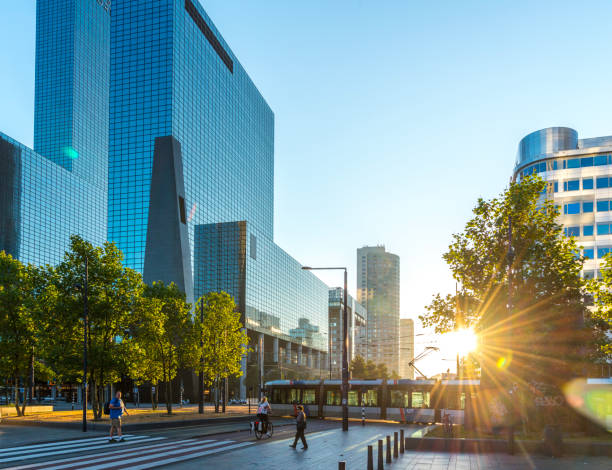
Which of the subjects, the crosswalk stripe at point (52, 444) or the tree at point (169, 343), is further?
the tree at point (169, 343)

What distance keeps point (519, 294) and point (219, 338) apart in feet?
93.1

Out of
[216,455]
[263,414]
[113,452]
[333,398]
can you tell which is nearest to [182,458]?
[216,455]

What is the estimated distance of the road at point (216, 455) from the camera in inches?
630

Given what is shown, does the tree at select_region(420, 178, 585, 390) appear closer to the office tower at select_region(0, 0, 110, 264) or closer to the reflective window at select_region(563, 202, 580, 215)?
the reflective window at select_region(563, 202, 580, 215)

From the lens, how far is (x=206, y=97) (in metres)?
121

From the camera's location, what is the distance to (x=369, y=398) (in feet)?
134

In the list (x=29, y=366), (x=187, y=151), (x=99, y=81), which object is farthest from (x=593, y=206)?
(x=99, y=81)

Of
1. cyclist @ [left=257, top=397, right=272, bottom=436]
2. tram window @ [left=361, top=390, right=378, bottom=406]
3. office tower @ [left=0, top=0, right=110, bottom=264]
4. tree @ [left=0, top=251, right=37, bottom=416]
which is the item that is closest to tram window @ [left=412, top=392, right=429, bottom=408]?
tram window @ [left=361, top=390, right=378, bottom=406]

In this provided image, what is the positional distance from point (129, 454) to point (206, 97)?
109652mm

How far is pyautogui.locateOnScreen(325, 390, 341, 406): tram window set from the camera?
140 ft

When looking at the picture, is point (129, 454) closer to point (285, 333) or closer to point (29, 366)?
point (29, 366)

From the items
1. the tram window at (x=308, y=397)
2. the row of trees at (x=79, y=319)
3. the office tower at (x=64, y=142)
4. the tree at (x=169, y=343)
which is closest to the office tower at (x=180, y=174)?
the office tower at (x=64, y=142)

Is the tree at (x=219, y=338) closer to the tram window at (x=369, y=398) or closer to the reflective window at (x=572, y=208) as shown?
the tram window at (x=369, y=398)

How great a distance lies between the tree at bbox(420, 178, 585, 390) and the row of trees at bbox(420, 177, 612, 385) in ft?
0.14
